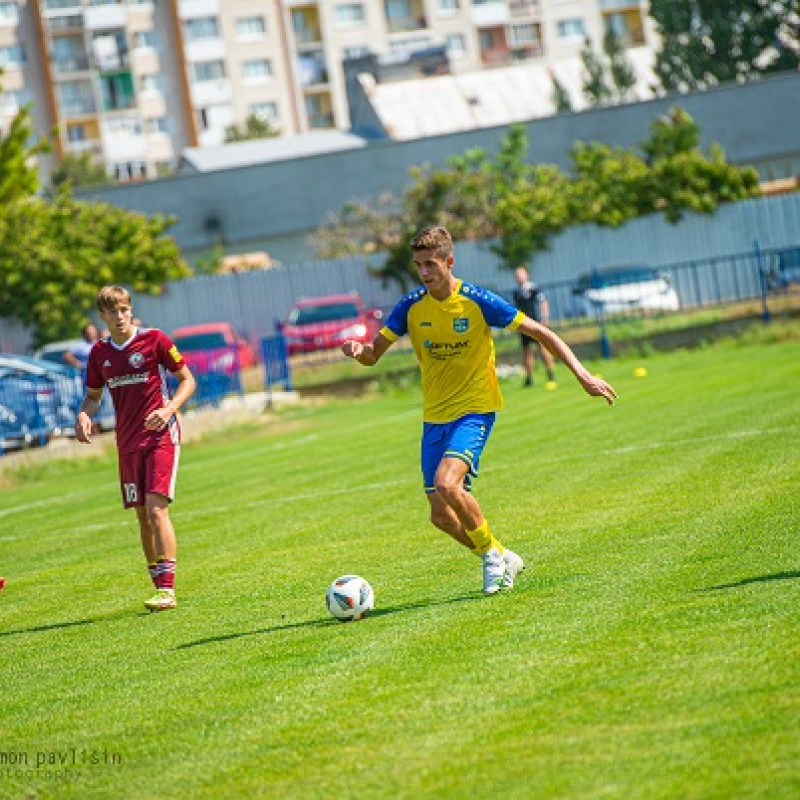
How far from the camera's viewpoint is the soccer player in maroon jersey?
461 inches

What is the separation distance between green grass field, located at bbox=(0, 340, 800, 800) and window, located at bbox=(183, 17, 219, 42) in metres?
91.9

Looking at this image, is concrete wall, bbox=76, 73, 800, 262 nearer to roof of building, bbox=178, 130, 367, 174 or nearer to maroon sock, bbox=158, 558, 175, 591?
roof of building, bbox=178, 130, 367, 174

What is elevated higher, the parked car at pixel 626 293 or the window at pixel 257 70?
the window at pixel 257 70

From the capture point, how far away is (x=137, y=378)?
11.8 metres

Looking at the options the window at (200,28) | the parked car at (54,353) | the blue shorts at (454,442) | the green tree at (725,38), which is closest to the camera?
the blue shorts at (454,442)

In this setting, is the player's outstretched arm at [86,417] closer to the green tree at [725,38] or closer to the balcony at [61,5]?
the green tree at [725,38]

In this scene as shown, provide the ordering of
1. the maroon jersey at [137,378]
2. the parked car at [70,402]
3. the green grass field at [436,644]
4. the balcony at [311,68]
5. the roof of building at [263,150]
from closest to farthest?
1. the green grass field at [436,644]
2. the maroon jersey at [137,378]
3. the parked car at [70,402]
4. the roof of building at [263,150]
5. the balcony at [311,68]

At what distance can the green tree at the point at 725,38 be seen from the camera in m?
79.0

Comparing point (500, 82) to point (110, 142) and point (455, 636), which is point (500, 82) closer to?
point (110, 142)

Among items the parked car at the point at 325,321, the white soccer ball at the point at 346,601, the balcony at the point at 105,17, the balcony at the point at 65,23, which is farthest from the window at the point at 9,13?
the white soccer ball at the point at 346,601

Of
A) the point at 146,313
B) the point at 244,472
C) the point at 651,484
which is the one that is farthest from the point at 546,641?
the point at 146,313

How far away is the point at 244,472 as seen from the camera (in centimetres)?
2222

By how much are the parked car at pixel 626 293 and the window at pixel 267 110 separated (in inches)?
2798

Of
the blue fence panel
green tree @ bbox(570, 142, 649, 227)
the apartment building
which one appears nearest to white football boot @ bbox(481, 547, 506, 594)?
the blue fence panel
